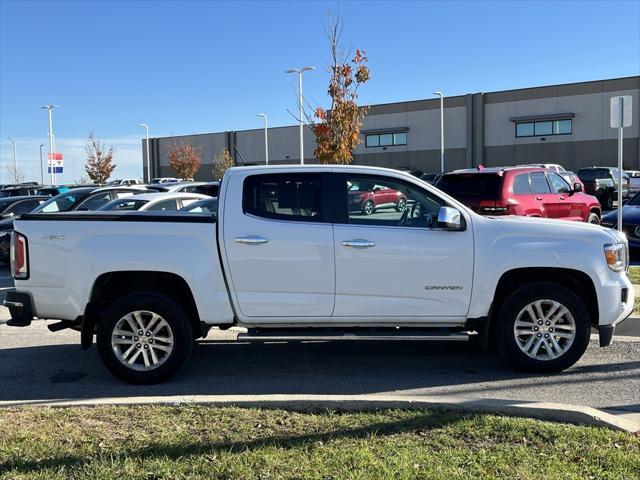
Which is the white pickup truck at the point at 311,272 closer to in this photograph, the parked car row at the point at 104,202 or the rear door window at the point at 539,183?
the parked car row at the point at 104,202

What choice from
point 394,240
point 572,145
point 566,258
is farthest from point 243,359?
point 572,145

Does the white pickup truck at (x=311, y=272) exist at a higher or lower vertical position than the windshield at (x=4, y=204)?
lower

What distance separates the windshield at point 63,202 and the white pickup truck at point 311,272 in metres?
8.71

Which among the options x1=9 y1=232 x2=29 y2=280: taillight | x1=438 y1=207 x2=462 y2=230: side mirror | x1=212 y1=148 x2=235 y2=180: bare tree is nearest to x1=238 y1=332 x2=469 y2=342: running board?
x1=438 y1=207 x2=462 y2=230: side mirror

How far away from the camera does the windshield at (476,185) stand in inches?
451

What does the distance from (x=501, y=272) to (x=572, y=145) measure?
43.0 meters

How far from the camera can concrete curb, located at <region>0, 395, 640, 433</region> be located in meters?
4.37

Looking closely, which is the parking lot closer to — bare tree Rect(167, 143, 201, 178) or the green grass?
the green grass

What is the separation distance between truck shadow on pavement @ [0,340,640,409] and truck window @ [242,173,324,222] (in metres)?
1.52

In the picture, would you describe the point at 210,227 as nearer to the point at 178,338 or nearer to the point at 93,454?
the point at 178,338

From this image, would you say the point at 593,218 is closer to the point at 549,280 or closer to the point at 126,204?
the point at 549,280

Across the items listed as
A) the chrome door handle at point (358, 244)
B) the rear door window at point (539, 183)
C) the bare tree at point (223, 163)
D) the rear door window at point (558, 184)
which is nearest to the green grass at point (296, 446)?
the chrome door handle at point (358, 244)

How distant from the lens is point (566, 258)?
18.8 feet

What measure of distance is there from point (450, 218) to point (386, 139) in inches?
1921
